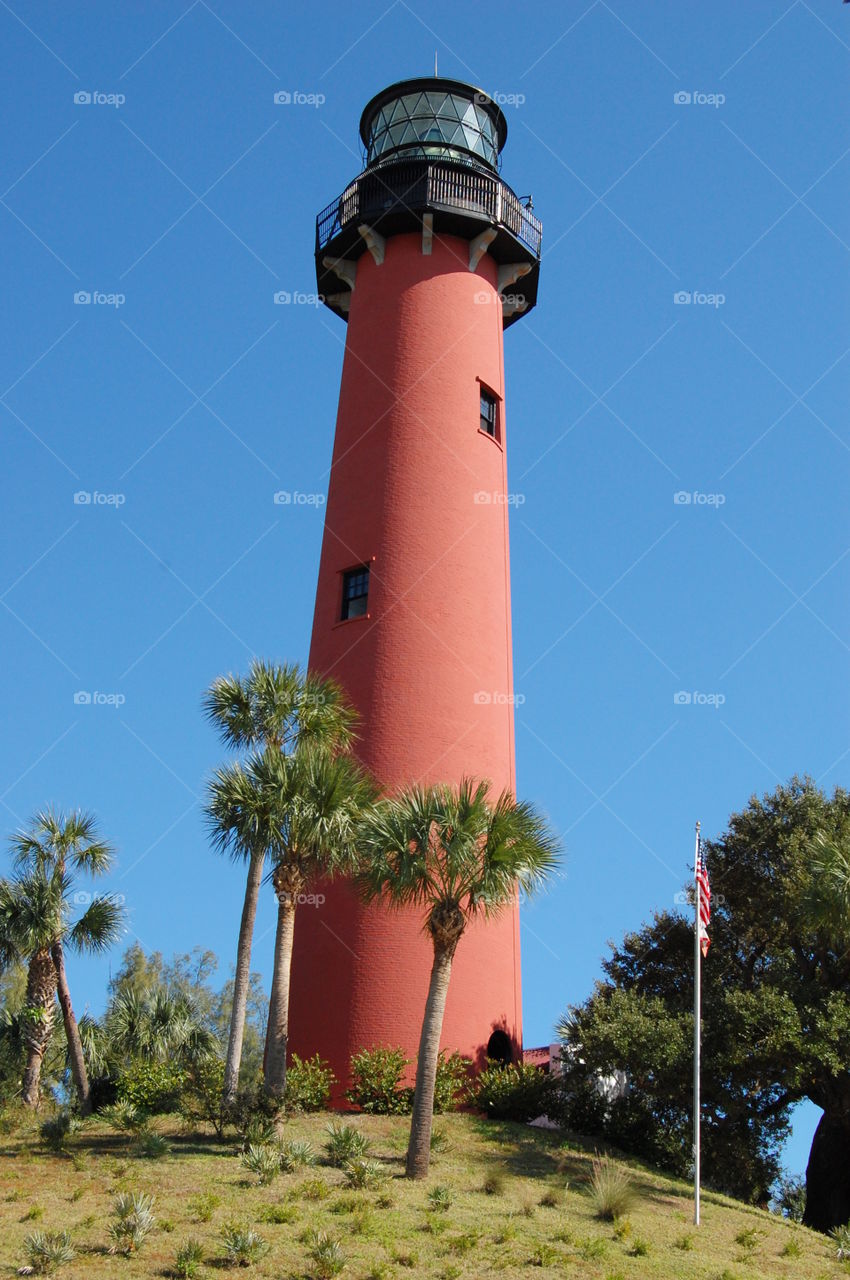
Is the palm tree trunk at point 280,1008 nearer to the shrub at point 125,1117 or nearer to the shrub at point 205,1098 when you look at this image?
the shrub at point 205,1098

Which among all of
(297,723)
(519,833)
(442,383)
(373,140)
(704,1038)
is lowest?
(704,1038)

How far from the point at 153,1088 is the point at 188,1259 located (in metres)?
9.03

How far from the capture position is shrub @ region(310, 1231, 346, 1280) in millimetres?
14344

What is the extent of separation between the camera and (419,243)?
30.0 meters

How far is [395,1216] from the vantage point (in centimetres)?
1648

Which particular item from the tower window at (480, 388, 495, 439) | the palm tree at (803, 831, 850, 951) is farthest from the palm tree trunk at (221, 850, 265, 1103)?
the tower window at (480, 388, 495, 439)

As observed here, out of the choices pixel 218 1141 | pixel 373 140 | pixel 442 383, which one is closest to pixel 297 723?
pixel 218 1141

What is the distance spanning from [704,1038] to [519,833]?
672 cm

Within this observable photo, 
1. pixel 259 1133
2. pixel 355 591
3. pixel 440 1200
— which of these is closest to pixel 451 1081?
pixel 259 1133

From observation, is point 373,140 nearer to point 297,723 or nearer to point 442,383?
point 442,383

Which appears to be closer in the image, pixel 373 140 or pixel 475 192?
pixel 475 192

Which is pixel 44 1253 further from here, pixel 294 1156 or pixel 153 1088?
pixel 153 1088

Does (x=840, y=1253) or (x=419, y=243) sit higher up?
(x=419, y=243)

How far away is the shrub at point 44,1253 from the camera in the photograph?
46.1 ft
